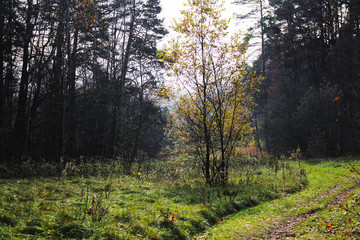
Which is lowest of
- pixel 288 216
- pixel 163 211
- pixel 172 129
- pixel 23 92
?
pixel 288 216

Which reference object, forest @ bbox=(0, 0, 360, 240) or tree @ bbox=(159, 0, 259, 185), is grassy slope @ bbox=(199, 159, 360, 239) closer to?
forest @ bbox=(0, 0, 360, 240)

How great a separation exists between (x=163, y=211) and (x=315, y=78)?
27287mm

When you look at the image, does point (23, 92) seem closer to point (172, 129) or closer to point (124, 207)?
point (172, 129)

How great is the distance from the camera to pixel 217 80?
1151cm

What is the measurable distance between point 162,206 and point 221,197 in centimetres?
271

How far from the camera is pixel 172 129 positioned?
12141 millimetres

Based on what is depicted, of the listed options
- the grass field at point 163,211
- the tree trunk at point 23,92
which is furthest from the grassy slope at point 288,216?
the tree trunk at point 23,92

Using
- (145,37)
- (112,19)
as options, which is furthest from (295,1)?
(112,19)

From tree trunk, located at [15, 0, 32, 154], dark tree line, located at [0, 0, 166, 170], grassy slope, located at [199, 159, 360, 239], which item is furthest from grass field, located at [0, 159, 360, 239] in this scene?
tree trunk, located at [15, 0, 32, 154]

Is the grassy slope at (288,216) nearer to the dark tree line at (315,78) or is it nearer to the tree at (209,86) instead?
the tree at (209,86)

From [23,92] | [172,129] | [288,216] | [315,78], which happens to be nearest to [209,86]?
[172,129]

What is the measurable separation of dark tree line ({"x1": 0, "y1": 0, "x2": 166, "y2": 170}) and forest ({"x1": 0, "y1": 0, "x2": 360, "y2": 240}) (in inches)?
4.7

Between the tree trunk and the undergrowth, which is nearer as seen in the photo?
the undergrowth

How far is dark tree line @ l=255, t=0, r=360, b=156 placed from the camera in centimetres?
2105
